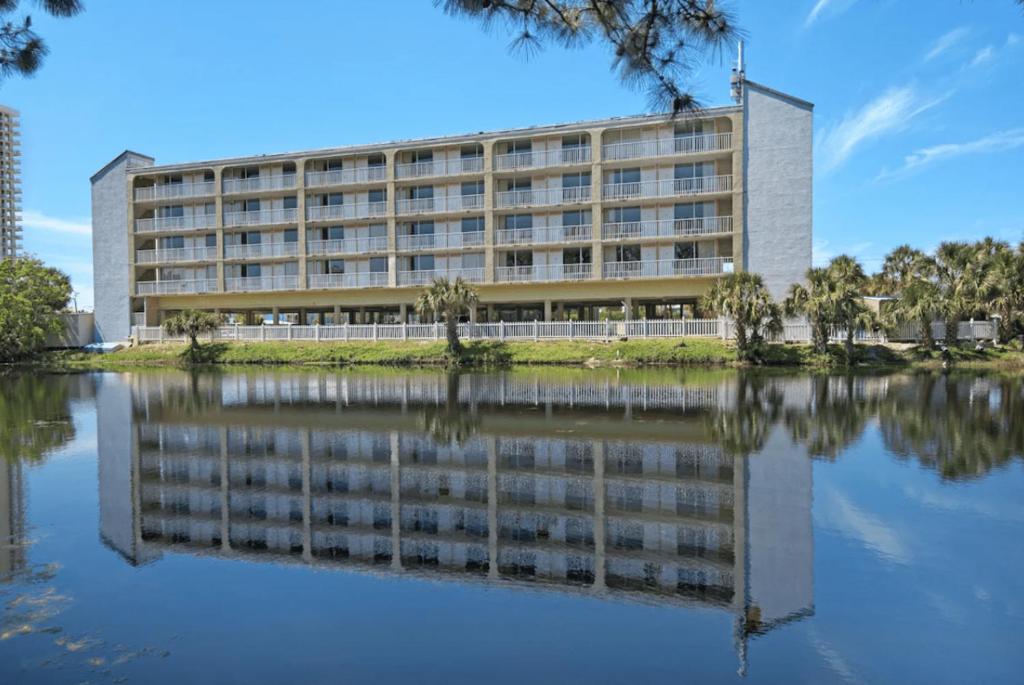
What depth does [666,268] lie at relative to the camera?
46.5m

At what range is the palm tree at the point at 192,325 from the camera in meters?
47.4

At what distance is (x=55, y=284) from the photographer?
5794cm

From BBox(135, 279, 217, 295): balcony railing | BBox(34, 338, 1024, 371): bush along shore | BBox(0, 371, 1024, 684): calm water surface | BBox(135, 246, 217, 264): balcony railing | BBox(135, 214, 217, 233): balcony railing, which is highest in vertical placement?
BBox(135, 214, 217, 233): balcony railing

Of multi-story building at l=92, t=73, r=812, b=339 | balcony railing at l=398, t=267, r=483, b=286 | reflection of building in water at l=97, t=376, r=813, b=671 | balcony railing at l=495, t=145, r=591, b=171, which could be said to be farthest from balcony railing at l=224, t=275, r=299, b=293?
reflection of building in water at l=97, t=376, r=813, b=671

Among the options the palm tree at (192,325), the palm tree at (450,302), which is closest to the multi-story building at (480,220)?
the palm tree at (192,325)

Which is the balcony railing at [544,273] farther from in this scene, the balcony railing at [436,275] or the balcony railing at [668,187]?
the balcony railing at [668,187]

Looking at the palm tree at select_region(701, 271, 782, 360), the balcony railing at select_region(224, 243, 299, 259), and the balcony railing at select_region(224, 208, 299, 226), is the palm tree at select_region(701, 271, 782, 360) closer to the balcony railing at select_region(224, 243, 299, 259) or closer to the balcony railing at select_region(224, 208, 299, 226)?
the balcony railing at select_region(224, 243, 299, 259)

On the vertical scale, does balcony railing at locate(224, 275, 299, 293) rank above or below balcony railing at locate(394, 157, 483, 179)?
below

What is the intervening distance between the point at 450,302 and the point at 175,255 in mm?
30437

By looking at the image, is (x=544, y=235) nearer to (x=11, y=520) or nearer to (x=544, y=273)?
(x=544, y=273)

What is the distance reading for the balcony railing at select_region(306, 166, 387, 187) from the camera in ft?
172

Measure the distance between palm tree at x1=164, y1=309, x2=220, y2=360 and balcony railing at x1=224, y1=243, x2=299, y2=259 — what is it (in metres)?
8.20

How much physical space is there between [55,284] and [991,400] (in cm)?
6698

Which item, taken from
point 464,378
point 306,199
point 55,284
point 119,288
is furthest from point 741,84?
point 55,284
